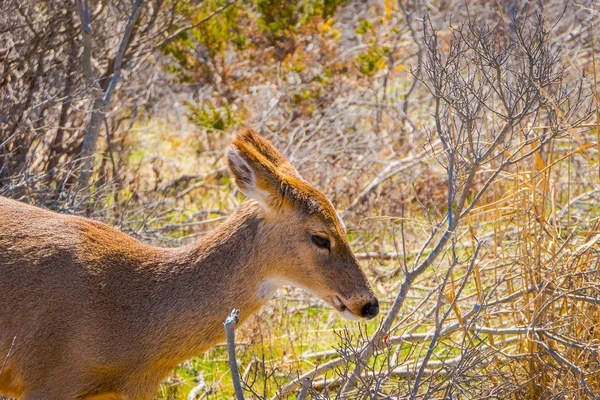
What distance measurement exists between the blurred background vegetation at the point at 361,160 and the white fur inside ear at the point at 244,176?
30.2 inches

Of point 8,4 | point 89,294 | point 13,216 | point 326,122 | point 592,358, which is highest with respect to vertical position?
point 8,4

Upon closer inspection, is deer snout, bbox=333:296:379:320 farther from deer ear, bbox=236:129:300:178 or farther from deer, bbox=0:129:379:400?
deer ear, bbox=236:129:300:178

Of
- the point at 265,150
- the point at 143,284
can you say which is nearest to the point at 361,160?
the point at 265,150

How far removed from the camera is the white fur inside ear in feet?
13.8

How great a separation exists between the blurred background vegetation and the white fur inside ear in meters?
0.77

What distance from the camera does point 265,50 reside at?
943 cm

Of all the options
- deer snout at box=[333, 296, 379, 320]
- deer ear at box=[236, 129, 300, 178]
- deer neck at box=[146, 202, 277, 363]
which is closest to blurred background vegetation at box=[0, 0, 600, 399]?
deer snout at box=[333, 296, 379, 320]

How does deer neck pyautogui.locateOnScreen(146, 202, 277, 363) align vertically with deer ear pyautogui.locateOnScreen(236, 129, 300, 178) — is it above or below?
below

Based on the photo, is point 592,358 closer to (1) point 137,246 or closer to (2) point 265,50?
(1) point 137,246

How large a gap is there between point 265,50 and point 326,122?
42.5 inches

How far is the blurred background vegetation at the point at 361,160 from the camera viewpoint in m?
4.52

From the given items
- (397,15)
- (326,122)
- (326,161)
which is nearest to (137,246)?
(326,161)

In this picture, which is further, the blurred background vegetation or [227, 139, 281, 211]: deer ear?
the blurred background vegetation

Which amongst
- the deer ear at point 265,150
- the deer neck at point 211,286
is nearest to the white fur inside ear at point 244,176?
the deer neck at point 211,286
